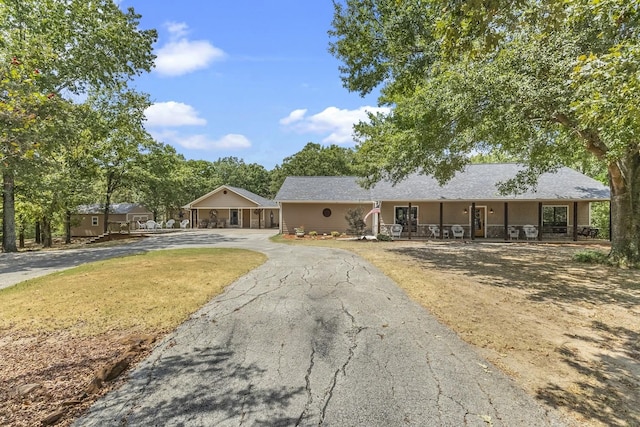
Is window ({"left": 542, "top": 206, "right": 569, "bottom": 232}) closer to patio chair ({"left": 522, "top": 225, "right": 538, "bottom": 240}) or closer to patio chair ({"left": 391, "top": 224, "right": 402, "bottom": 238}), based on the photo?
patio chair ({"left": 522, "top": 225, "right": 538, "bottom": 240})

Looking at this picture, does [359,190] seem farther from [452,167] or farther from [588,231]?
[588,231]

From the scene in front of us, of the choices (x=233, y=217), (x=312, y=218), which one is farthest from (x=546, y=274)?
(x=233, y=217)

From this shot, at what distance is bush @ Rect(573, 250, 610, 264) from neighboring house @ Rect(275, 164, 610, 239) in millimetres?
7925

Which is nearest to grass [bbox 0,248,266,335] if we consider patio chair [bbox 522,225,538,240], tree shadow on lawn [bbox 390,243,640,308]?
tree shadow on lawn [bbox 390,243,640,308]

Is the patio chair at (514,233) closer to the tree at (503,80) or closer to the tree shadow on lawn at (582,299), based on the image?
the tree shadow on lawn at (582,299)

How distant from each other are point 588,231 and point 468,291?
1828 centimetres

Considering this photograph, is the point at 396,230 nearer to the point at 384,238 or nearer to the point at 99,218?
the point at 384,238

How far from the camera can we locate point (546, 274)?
386 inches

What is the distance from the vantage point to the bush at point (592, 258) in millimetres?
11891

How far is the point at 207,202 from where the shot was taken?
113ft

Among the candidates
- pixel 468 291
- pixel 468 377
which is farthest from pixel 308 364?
pixel 468 291

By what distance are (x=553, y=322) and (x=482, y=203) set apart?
695 inches

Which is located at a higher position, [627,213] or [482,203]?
[482,203]

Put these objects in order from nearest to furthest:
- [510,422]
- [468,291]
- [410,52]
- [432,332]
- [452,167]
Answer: [510,422] < [432,332] < [468,291] < [410,52] < [452,167]
